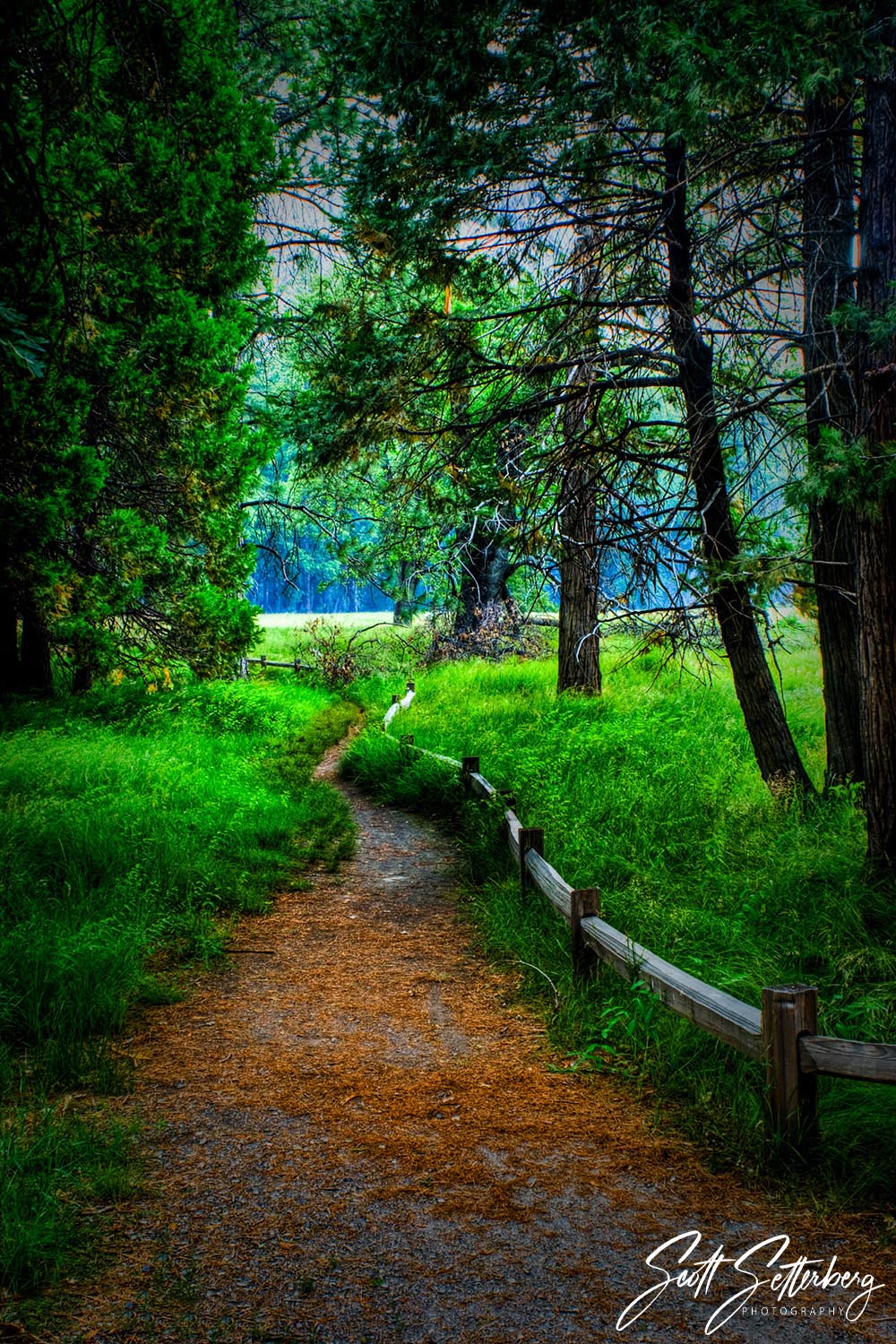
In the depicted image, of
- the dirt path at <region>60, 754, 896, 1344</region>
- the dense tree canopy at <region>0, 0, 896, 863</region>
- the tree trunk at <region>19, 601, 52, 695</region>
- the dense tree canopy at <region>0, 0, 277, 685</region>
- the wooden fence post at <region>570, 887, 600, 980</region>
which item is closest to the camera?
the dirt path at <region>60, 754, 896, 1344</region>

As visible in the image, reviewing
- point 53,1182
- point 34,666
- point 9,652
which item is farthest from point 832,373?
point 9,652

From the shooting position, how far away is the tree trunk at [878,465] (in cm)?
532

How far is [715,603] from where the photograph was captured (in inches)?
300

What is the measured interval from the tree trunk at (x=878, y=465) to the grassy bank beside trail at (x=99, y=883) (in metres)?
5.14

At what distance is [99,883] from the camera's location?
6785 mm

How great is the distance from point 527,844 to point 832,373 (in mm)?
4402

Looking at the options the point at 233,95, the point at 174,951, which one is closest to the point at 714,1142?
the point at 174,951

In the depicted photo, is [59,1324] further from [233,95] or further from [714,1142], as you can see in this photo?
[233,95]

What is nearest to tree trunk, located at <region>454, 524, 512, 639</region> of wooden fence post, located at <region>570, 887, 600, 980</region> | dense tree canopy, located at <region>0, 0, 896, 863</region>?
dense tree canopy, located at <region>0, 0, 896, 863</region>

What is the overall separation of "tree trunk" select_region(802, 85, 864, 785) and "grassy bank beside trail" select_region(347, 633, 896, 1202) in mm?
859

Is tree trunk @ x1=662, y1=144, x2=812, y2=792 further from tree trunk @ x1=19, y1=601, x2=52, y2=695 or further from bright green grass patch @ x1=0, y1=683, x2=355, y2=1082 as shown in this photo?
tree trunk @ x1=19, y1=601, x2=52, y2=695

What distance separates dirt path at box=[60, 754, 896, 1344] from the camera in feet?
9.50

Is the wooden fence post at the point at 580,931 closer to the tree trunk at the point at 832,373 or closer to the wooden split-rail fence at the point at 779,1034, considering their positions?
the wooden split-rail fence at the point at 779,1034

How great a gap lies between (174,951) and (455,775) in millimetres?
5333
